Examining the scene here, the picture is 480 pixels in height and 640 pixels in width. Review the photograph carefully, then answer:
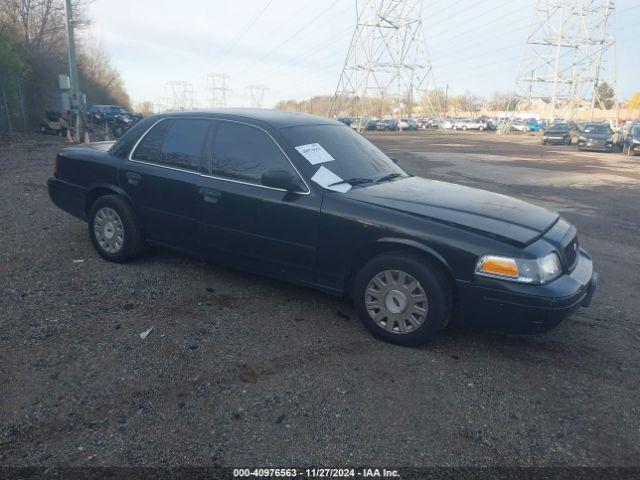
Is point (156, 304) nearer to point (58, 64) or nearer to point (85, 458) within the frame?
point (85, 458)

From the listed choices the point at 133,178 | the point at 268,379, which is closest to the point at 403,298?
the point at 268,379

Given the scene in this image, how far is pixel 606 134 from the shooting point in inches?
1148

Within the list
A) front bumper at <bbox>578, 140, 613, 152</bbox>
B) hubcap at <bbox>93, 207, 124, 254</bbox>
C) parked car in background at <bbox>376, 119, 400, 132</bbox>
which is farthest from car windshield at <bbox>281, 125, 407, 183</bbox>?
parked car in background at <bbox>376, 119, 400, 132</bbox>

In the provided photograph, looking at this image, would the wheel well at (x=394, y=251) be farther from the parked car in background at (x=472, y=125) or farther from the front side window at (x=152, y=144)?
the parked car in background at (x=472, y=125)

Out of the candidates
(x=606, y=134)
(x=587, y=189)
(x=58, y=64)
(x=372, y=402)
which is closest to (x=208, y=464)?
(x=372, y=402)

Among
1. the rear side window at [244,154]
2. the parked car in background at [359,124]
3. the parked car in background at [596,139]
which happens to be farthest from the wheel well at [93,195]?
the parked car in background at [359,124]

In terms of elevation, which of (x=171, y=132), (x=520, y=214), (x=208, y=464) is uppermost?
(x=171, y=132)

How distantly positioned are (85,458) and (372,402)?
1.62 metres

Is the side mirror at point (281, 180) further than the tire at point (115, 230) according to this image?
No

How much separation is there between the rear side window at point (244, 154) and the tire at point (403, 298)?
1.14 metres

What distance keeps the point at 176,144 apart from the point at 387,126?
186 feet

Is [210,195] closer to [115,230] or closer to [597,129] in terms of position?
[115,230]

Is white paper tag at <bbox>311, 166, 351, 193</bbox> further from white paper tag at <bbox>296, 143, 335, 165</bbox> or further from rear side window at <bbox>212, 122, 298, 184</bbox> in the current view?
rear side window at <bbox>212, 122, 298, 184</bbox>

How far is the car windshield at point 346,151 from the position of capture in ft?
14.4
